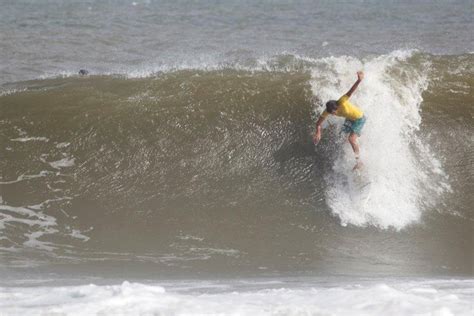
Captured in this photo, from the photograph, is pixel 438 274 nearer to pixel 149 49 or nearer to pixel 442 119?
pixel 442 119

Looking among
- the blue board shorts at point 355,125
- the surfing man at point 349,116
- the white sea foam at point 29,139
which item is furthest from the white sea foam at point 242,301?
the white sea foam at point 29,139

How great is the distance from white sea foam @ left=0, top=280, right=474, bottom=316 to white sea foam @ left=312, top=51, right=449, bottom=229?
2.86m

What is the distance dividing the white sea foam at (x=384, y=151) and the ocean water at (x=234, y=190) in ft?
0.08

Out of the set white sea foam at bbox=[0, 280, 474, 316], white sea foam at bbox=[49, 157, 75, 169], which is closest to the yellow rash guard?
white sea foam at bbox=[0, 280, 474, 316]

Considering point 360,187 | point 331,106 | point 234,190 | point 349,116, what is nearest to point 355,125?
point 349,116

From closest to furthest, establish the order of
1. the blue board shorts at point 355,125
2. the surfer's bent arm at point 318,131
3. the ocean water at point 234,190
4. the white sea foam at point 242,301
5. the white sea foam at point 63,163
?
the white sea foam at point 242,301
the ocean water at point 234,190
the surfer's bent arm at point 318,131
the blue board shorts at point 355,125
the white sea foam at point 63,163

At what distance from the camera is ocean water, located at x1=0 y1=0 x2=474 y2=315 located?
16.8ft

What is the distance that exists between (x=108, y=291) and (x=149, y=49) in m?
12.2

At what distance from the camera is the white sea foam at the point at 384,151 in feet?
26.2

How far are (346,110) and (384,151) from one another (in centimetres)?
93

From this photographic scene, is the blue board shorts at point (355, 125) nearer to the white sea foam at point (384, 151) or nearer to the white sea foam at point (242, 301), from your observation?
the white sea foam at point (384, 151)

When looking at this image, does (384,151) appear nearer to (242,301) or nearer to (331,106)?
(331,106)

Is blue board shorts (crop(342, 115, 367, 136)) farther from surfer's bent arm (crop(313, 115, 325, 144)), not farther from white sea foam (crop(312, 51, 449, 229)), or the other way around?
surfer's bent arm (crop(313, 115, 325, 144))

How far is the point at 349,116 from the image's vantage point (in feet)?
27.1
